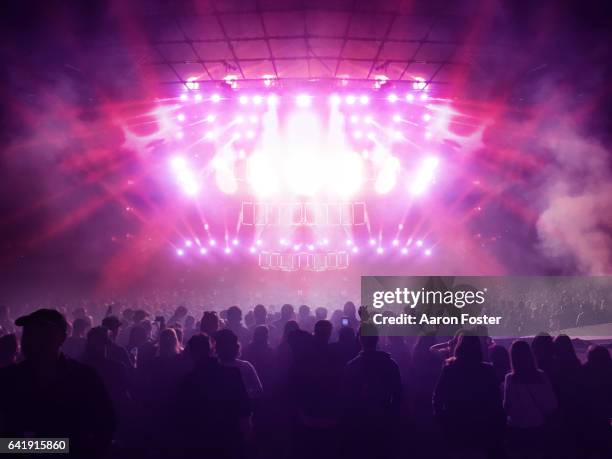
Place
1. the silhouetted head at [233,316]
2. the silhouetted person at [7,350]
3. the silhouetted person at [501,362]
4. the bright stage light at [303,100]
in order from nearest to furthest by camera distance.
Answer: the silhouetted person at [7,350]
the silhouetted person at [501,362]
the silhouetted head at [233,316]
the bright stage light at [303,100]

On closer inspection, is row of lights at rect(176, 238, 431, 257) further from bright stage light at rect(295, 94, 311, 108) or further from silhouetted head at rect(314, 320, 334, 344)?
silhouetted head at rect(314, 320, 334, 344)

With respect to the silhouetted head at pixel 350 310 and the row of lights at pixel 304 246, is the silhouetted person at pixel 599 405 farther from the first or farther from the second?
the row of lights at pixel 304 246

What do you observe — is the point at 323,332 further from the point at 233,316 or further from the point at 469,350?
the point at 233,316

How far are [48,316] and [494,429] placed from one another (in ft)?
12.2

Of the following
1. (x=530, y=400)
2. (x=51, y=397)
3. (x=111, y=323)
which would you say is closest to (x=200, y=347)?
(x=51, y=397)

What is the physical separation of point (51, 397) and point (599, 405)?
4.59 m

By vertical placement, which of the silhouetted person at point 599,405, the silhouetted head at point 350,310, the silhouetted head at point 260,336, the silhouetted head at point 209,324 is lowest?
the silhouetted person at point 599,405

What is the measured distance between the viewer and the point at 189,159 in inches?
549

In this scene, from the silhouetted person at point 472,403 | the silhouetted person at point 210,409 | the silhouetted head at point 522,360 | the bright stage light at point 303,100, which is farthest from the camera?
the bright stage light at point 303,100

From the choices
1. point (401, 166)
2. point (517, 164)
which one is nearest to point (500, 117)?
point (517, 164)

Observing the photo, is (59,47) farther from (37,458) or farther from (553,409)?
(553,409)

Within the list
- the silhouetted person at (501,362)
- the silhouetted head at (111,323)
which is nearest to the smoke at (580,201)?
the silhouetted person at (501,362)

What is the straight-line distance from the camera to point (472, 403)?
12.4 ft

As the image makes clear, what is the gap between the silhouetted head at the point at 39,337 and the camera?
8.38 feet
